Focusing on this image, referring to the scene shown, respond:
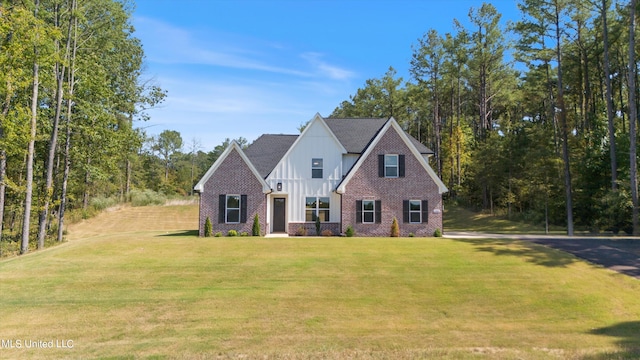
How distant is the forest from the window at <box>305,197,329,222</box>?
14248 mm

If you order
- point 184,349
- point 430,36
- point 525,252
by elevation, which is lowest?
point 184,349

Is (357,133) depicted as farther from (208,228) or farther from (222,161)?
(208,228)

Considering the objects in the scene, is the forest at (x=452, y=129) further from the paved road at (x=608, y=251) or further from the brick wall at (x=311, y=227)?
the brick wall at (x=311, y=227)

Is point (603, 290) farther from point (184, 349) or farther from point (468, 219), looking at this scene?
point (468, 219)

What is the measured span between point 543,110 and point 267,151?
47.1m

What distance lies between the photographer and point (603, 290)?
1212 cm

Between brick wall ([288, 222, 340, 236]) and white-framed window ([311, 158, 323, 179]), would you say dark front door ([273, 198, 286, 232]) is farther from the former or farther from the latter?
white-framed window ([311, 158, 323, 179])

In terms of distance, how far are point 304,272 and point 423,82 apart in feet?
134

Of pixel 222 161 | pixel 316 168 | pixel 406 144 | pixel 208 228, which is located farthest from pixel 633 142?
pixel 208 228

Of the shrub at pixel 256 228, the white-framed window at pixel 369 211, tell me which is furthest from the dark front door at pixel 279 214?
the white-framed window at pixel 369 211

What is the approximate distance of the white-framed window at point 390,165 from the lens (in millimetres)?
23219

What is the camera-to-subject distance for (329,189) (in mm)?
24234

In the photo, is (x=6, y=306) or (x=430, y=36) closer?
(x=6, y=306)

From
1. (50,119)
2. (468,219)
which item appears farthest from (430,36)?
(50,119)
